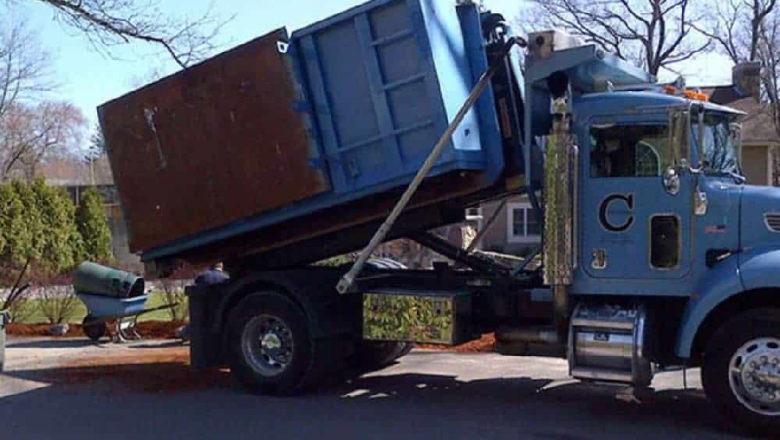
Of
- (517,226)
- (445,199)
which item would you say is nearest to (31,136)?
(517,226)

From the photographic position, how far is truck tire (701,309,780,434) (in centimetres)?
780

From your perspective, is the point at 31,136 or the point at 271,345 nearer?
the point at 271,345

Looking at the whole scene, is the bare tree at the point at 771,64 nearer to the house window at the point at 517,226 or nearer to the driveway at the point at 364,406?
A: the house window at the point at 517,226

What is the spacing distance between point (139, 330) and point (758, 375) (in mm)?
9984

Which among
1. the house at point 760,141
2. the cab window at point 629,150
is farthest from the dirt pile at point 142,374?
the house at point 760,141

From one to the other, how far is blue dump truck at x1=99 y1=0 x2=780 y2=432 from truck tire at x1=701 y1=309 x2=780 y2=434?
0.6 inches

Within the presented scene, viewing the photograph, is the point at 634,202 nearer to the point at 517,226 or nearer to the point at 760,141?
the point at 760,141

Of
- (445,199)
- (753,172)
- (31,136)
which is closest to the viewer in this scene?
(445,199)

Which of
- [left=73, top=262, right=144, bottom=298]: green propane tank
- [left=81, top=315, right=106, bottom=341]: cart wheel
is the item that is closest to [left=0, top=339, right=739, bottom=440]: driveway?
[left=73, top=262, right=144, bottom=298]: green propane tank

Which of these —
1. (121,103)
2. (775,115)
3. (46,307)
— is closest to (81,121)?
(775,115)

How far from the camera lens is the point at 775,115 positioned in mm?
32531

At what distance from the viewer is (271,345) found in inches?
404

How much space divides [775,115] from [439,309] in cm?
2637

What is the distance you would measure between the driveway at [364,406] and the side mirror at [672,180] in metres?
1.98
